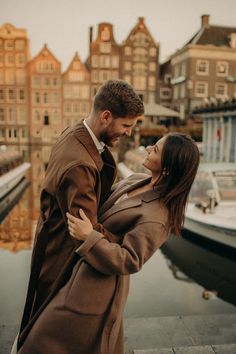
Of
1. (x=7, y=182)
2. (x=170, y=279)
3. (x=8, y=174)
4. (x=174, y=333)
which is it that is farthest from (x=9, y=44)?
(x=174, y=333)

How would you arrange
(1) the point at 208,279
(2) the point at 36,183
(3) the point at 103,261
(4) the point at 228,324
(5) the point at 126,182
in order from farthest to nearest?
(2) the point at 36,183 → (1) the point at 208,279 → (4) the point at 228,324 → (5) the point at 126,182 → (3) the point at 103,261

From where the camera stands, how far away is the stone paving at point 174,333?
300 cm

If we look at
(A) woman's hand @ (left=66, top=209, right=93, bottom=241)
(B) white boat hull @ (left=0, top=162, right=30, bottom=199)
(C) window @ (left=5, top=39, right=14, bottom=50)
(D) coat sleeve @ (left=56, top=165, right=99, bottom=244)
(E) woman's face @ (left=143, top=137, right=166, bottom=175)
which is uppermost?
(C) window @ (left=5, top=39, right=14, bottom=50)

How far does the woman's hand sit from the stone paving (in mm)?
1643

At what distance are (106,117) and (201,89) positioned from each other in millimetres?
34022

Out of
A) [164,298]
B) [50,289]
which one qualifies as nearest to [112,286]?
[50,289]

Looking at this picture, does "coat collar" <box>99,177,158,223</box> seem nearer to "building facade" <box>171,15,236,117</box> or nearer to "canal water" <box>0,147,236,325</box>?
"canal water" <box>0,147,236,325</box>

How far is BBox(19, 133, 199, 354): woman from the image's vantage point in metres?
1.48

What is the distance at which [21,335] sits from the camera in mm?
1731

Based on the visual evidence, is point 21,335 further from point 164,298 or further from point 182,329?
point 164,298

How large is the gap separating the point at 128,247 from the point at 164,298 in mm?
5490

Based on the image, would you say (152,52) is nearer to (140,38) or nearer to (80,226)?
(140,38)

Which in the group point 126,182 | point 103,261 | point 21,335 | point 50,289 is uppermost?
point 126,182

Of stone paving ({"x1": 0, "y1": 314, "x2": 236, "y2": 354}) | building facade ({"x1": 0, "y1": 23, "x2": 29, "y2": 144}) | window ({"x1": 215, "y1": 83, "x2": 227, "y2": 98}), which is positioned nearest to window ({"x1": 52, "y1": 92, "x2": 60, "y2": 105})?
building facade ({"x1": 0, "y1": 23, "x2": 29, "y2": 144})
